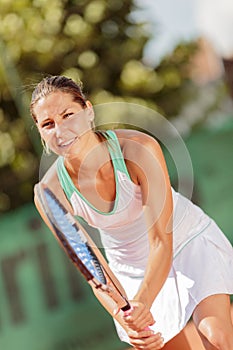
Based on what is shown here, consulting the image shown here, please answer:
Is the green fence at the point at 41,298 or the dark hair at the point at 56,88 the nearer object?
the dark hair at the point at 56,88

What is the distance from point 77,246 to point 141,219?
21 cm

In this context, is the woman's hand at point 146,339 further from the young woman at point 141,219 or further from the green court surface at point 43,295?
the green court surface at point 43,295

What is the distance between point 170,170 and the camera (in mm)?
5516

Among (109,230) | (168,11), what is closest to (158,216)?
(109,230)

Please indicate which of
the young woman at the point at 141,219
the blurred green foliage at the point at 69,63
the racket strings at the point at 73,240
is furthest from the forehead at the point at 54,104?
the blurred green foliage at the point at 69,63

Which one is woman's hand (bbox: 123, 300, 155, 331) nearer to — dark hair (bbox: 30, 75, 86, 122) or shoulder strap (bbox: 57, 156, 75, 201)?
shoulder strap (bbox: 57, 156, 75, 201)

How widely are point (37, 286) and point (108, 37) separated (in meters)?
2.08

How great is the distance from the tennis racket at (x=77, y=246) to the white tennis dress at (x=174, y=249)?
0.33ft

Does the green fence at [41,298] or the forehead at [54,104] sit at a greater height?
the forehead at [54,104]

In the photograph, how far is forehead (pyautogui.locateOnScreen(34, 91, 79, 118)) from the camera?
2760 mm

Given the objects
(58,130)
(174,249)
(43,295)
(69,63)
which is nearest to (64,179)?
(58,130)

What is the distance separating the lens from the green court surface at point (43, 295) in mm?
5383

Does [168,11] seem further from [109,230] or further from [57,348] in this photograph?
[109,230]

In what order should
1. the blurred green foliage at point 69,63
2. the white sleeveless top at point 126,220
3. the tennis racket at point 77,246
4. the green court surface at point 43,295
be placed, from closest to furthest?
the tennis racket at point 77,246 < the white sleeveless top at point 126,220 < the green court surface at point 43,295 < the blurred green foliage at point 69,63
